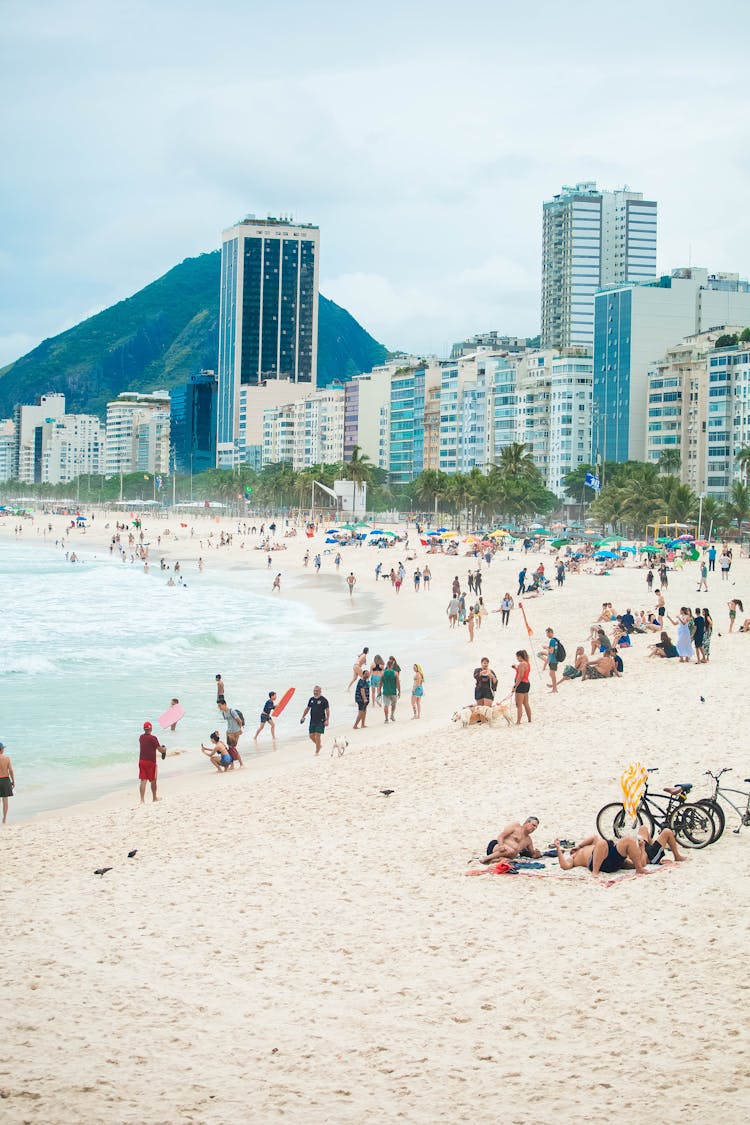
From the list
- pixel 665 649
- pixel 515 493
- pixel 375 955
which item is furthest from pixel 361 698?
pixel 515 493

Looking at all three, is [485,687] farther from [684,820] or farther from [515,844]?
[684,820]

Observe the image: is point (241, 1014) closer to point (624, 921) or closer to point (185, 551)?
point (624, 921)

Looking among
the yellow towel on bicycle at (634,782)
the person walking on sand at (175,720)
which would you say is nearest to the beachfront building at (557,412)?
the person walking on sand at (175,720)

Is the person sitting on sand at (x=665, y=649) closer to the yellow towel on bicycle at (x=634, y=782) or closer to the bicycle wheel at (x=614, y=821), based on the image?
the bicycle wheel at (x=614, y=821)

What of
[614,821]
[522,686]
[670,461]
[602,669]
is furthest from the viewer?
[670,461]

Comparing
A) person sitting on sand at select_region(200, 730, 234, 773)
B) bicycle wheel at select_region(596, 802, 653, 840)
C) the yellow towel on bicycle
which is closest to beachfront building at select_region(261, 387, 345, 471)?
person sitting on sand at select_region(200, 730, 234, 773)

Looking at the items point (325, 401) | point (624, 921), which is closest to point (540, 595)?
point (624, 921)

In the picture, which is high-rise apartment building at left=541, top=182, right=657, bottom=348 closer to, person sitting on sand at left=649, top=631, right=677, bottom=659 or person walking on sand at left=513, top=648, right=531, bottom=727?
person sitting on sand at left=649, top=631, right=677, bottom=659

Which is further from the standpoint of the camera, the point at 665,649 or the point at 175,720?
the point at 665,649
